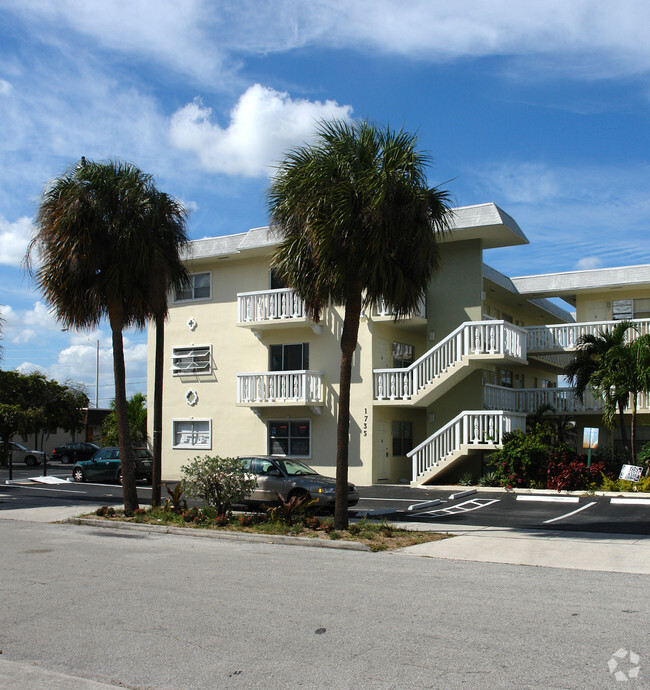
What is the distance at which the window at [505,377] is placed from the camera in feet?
96.2

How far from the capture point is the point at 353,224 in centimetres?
1343

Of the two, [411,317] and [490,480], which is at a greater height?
[411,317]

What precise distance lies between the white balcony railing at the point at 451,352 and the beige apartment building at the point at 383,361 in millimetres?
42

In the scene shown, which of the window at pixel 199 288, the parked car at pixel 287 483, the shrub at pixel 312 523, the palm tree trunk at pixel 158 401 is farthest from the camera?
the window at pixel 199 288

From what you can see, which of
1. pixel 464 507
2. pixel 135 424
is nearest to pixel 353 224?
pixel 464 507

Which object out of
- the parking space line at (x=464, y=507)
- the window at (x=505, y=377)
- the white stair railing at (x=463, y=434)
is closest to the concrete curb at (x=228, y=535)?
the parking space line at (x=464, y=507)

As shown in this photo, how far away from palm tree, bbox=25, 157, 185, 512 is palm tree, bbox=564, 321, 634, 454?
13.6 metres

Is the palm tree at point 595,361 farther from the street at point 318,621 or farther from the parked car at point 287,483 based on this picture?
the street at point 318,621

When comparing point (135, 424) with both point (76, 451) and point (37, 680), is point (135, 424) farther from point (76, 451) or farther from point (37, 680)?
point (37, 680)

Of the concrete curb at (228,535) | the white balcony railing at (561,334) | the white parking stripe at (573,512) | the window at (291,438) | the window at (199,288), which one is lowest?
the concrete curb at (228,535)

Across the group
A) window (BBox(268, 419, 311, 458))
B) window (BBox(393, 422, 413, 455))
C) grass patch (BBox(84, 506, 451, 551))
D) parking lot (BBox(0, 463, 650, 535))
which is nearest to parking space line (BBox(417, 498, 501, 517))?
parking lot (BBox(0, 463, 650, 535))

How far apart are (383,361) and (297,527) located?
12811 millimetres

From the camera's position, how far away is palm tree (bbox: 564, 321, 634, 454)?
22781 millimetres

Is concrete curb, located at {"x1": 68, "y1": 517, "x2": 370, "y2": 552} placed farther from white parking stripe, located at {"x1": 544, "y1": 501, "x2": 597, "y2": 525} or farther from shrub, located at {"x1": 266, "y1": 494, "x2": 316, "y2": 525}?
white parking stripe, located at {"x1": 544, "y1": 501, "x2": 597, "y2": 525}
